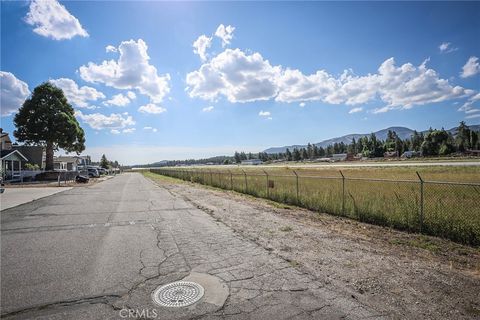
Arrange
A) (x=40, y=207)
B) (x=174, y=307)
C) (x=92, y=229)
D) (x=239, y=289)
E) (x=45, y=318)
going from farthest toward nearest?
(x=40, y=207)
(x=92, y=229)
(x=239, y=289)
(x=174, y=307)
(x=45, y=318)

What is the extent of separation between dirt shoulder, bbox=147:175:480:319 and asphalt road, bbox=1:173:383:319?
17.1 inches

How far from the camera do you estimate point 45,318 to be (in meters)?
3.55

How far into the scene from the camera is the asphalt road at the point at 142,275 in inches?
146

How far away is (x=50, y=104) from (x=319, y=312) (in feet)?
155

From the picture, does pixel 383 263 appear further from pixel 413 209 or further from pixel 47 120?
pixel 47 120

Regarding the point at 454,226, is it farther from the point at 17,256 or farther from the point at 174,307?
the point at 17,256

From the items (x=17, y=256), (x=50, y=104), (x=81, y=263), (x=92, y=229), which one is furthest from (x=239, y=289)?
(x=50, y=104)

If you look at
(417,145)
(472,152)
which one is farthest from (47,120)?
(417,145)

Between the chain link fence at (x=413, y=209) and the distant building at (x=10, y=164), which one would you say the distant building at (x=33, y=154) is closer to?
the distant building at (x=10, y=164)

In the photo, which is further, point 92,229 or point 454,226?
point 92,229

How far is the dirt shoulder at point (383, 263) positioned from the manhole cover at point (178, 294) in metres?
2.04

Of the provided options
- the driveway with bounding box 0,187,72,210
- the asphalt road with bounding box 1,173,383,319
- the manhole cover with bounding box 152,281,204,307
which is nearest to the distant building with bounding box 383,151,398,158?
the driveway with bounding box 0,187,72,210

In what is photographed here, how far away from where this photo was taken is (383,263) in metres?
5.54

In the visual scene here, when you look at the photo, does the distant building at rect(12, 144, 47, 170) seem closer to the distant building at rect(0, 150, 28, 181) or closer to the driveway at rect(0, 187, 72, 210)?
the distant building at rect(0, 150, 28, 181)
